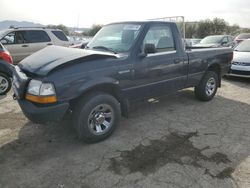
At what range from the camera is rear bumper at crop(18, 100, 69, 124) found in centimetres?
358

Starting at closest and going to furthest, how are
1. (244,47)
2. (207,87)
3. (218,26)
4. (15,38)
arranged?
(207,87) → (244,47) → (15,38) → (218,26)

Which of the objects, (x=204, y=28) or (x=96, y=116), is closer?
(x=96, y=116)

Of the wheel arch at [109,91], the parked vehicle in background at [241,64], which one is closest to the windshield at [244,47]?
the parked vehicle in background at [241,64]

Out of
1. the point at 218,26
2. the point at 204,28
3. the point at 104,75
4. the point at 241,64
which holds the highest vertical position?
the point at 218,26

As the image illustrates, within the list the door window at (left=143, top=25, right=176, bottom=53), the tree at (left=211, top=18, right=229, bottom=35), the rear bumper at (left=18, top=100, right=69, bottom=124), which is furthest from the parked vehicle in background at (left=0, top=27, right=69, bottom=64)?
the tree at (left=211, top=18, right=229, bottom=35)

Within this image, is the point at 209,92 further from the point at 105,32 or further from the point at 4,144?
the point at 4,144

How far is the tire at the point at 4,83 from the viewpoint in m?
6.90

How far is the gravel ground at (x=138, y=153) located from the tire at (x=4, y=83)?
1.36 m

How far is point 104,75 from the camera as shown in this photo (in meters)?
4.03

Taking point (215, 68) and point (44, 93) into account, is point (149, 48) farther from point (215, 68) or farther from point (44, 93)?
point (215, 68)

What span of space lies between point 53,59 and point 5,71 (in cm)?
363

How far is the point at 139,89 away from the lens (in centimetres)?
468

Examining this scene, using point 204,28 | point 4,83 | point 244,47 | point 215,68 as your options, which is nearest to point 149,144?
point 215,68

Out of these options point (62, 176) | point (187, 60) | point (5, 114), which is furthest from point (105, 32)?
point (62, 176)
